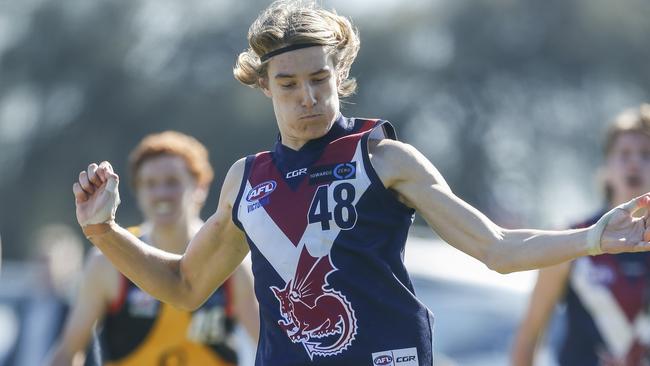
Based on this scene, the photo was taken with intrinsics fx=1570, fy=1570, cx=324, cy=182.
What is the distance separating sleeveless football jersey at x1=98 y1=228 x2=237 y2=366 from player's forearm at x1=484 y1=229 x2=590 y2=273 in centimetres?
259

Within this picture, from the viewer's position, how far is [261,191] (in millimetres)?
5234

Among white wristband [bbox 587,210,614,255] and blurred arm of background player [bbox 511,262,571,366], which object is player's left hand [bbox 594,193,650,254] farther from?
blurred arm of background player [bbox 511,262,571,366]

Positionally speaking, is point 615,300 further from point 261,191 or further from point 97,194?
point 97,194

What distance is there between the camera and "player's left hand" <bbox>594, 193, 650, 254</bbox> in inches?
183

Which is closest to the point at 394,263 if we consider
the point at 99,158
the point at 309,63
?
the point at 309,63

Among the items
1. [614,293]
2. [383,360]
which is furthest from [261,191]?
[614,293]

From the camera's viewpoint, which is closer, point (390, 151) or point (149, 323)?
point (390, 151)

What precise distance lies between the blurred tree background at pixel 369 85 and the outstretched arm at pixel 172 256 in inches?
941

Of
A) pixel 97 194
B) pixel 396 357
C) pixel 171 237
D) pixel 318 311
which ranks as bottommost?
pixel 396 357

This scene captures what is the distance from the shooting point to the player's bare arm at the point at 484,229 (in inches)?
184

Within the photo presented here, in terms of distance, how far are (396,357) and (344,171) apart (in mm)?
621

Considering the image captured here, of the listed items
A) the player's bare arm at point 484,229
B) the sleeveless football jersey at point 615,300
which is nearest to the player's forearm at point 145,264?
the player's bare arm at point 484,229

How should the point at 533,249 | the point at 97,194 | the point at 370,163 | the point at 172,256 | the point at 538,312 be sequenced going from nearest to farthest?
the point at 533,249 → the point at 370,163 → the point at 97,194 → the point at 172,256 → the point at 538,312

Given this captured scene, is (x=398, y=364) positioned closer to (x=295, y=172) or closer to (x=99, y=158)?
(x=295, y=172)
